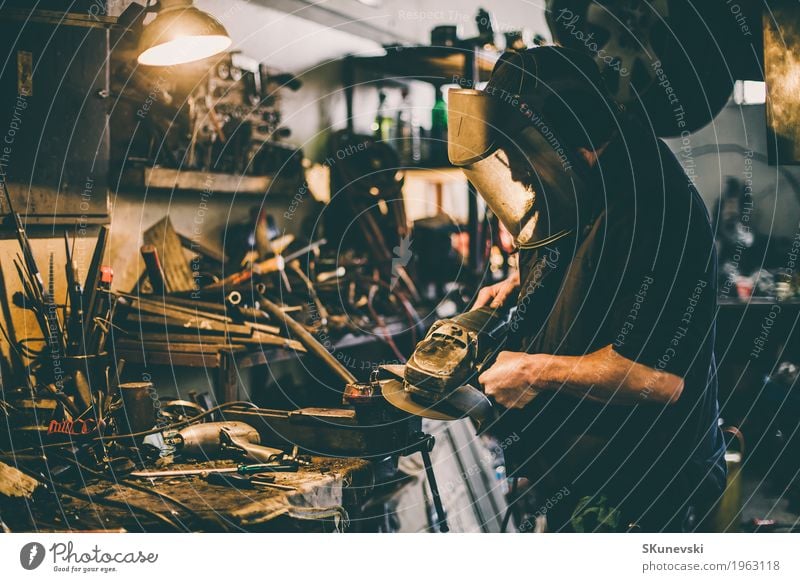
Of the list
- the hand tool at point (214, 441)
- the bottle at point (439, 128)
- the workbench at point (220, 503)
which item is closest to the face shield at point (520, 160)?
the workbench at point (220, 503)

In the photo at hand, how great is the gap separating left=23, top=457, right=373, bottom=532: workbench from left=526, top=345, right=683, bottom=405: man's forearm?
55cm

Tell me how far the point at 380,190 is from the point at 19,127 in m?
2.04

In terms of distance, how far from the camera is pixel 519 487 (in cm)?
295

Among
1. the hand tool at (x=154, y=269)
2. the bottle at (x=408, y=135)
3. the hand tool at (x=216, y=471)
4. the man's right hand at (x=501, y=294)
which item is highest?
the bottle at (x=408, y=135)

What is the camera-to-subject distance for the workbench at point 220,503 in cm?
179

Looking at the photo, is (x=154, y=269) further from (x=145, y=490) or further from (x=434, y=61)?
(x=434, y=61)

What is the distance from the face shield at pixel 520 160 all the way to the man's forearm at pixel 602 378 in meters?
0.36

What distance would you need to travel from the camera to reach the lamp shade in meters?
2.40

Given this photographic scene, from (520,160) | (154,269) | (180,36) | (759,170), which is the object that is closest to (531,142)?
(520,160)

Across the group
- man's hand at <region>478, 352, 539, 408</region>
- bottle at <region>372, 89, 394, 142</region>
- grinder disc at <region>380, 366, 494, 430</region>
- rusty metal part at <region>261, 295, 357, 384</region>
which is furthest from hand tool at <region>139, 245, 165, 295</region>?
bottle at <region>372, 89, 394, 142</region>

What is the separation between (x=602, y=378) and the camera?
203 cm

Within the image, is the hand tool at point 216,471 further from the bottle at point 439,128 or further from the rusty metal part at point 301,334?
the bottle at point 439,128
